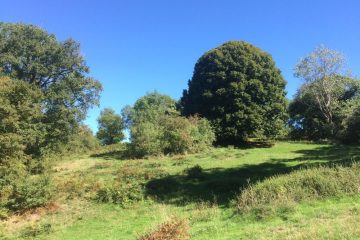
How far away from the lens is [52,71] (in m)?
35.5

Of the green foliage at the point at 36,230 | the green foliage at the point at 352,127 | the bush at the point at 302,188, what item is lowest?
the green foliage at the point at 36,230

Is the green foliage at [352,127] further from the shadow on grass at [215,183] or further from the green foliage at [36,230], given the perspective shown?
the green foliage at [36,230]

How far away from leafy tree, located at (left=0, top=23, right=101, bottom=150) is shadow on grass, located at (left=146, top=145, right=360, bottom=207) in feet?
49.4

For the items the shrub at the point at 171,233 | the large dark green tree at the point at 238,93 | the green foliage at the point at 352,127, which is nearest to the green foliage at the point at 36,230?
the shrub at the point at 171,233

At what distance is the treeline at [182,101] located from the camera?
27.3 metres

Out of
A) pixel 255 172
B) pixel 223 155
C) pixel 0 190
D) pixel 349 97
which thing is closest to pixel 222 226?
pixel 255 172

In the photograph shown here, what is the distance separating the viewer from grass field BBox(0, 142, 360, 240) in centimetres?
1123

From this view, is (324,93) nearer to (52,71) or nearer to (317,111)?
(317,111)

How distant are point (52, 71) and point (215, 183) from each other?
2158 cm

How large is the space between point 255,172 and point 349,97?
28480 millimetres

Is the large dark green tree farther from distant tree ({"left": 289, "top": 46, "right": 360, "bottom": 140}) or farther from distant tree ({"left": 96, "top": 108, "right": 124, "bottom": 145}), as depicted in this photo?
distant tree ({"left": 96, "top": 108, "right": 124, "bottom": 145})

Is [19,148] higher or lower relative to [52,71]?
lower

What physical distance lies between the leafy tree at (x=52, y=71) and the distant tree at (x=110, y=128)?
43429 millimetres

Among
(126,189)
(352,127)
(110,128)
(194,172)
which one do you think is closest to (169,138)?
(194,172)
